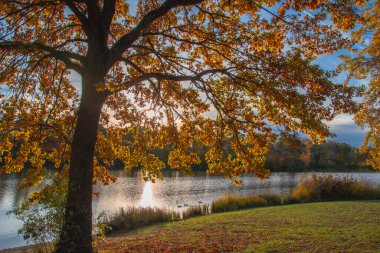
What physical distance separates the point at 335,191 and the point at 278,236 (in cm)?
1189

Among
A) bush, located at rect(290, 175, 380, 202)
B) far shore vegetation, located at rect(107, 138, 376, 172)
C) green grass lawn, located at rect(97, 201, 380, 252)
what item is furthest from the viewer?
far shore vegetation, located at rect(107, 138, 376, 172)

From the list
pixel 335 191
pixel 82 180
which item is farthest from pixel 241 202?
pixel 82 180

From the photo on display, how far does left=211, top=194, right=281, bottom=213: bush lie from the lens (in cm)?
1702

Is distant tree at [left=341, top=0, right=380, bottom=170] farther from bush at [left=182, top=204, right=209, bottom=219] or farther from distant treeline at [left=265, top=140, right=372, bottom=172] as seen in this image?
distant treeline at [left=265, top=140, right=372, bottom=172]

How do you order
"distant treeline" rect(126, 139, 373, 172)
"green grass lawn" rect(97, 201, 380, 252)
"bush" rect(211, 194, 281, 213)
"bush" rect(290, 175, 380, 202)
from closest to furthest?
1. "green grass lawn" rect(97, 201, 380, 252)
2. "bush" rect(211, 194, 281, 213)
3. "bush" rect(290, 175, 380, 202)
4. "distant treeline" rect(126, 139, 373, 172)

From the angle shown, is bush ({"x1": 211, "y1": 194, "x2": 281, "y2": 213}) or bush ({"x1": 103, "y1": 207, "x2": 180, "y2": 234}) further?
bush ({"x1": 211, "y1": 194, "x2": 281, "y2": 213})

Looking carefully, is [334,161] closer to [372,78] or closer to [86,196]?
[372,78]

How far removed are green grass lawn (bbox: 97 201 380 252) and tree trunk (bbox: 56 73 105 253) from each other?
1.71 meters

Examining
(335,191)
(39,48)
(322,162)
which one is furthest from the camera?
(322,162)

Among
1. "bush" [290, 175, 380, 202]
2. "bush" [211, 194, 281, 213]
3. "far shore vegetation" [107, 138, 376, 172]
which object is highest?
"far shore vegetation" [107, 138, 376, 172]

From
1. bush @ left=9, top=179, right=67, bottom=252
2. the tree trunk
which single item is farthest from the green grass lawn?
bush @ left=9, top=179, right=67, bottom=252

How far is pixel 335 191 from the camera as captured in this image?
18.6 m

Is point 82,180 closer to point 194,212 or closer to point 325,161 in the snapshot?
point 194,212

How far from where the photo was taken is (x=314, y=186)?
18984mm
